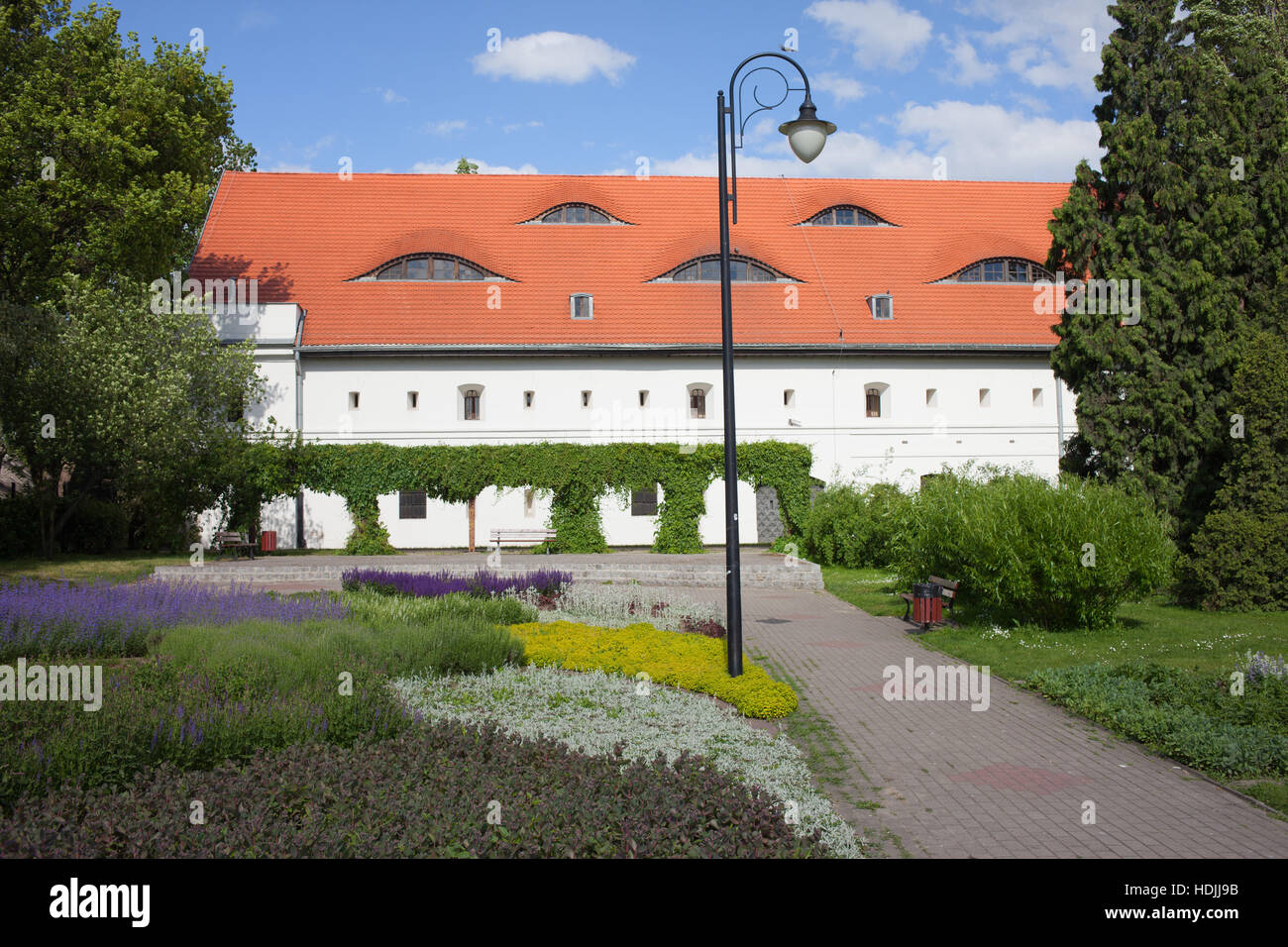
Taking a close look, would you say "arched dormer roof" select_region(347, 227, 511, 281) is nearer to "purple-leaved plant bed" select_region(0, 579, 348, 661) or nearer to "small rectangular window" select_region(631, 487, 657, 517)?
"small rectangular window" select_region(631, 487, 657, 517)

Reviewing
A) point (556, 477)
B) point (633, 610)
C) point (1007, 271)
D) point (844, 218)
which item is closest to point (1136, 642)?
point (633, 610)

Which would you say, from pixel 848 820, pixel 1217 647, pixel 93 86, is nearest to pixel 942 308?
pixel 1217 647

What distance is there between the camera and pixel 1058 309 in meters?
33.2

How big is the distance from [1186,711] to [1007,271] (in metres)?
29.1

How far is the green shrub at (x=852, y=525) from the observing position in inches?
973

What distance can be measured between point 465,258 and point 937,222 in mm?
18633

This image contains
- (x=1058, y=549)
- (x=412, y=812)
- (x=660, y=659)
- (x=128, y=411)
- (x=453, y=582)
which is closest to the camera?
(x=412, y=812)

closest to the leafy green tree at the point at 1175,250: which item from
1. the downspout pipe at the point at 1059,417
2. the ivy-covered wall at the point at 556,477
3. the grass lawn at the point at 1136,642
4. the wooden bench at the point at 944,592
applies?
the grass lawn at the point at 1136,642

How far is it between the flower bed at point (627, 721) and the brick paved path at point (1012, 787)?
40 centimetres

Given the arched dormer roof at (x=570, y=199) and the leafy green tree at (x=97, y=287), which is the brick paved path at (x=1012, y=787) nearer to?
the leafy green tree at (x=97, y=287)

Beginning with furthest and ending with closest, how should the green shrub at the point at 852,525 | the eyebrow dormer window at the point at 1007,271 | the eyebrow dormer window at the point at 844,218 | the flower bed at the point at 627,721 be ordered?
1. the eyebrow dormer window at the point at 844,218
2. the eyebrow dormer window at the point at 1007,271
3. the green shrub at the point at 852,525
4. the flower bed at the point at 627,721

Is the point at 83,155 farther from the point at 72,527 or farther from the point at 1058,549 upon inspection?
the point at 1058,549

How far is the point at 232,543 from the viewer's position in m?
25.2

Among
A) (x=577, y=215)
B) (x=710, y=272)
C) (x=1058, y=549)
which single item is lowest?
(x=1058, y=549)
